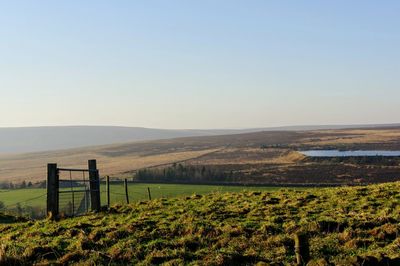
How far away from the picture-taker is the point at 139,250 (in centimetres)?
993

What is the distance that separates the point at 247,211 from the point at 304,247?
761 centimetres

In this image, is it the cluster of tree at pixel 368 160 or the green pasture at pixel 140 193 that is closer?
the green pasture at pixel 140 193

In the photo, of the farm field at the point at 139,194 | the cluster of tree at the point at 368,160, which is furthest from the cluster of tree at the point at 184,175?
the cluster of tree at the point at 368,160

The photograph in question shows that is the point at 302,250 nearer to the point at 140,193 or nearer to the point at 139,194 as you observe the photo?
the point at 139,194

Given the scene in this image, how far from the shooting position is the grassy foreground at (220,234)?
9.25m

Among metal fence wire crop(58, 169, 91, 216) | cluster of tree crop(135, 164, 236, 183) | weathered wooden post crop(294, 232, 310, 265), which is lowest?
cluster of tree crop(135, 164, 236, 183)

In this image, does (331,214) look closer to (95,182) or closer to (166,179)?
(95,182)

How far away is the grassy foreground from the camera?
30.3 feet

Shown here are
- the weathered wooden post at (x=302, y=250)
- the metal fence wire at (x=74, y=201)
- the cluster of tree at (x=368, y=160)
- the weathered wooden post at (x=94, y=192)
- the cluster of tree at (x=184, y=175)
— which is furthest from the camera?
the cluster of tree at (x=368, y=160)

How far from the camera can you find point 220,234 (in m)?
11.3

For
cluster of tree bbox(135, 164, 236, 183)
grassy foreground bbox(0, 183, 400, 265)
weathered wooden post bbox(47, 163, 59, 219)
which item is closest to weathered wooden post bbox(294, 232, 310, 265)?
grassy foreground bbox(0, 183, 400, 265)

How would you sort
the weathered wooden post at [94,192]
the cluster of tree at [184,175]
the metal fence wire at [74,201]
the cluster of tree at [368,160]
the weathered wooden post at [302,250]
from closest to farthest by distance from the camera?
the weathered wooden post at [302,250], the weathered wooden post at [94,192], the metal fence wire at [74,201], the cluster of tree at [184,175], the cluster of tree at [368,160]

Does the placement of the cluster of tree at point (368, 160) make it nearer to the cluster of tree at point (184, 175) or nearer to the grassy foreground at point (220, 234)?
the cluster of tree at point (184, 175)

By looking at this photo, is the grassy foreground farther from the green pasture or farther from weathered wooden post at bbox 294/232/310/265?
the green pasture
